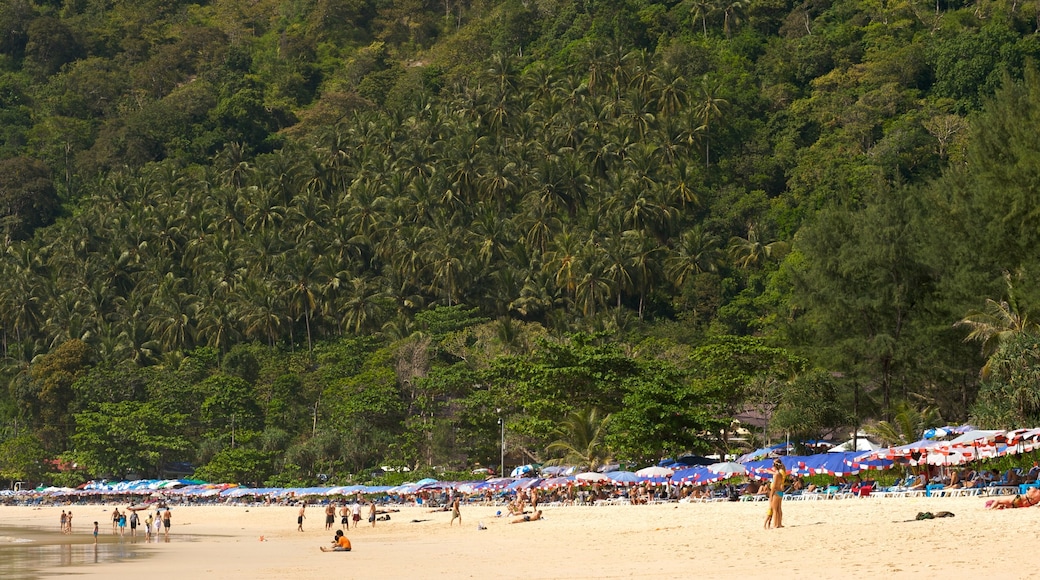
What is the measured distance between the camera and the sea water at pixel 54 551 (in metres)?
31.3

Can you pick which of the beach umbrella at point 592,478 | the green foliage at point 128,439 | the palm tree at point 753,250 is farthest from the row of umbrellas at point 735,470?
the palm tree at point 753,250

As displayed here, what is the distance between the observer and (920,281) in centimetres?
5459

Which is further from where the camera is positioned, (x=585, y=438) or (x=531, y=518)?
(x=585, y=438)

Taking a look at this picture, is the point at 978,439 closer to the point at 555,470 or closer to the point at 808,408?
the point at 808,408

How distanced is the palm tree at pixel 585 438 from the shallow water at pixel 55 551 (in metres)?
17.5

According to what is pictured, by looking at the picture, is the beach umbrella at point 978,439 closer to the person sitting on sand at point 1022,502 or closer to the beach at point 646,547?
the beach at point 646,547

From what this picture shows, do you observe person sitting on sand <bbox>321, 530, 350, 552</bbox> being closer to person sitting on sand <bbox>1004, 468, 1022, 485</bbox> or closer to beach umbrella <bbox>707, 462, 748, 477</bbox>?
beach umbrella <bbox>707, 462, 748, 477</bbox>

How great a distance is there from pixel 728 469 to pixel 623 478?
18.2 ft

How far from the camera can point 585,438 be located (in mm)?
55688

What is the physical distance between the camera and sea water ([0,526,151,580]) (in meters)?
31.3

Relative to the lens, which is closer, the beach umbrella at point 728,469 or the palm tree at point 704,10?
the beach umbrella at point 728,469

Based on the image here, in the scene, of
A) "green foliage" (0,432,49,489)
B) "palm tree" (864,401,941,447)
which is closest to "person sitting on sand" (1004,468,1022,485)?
"palm tree" (864,401,941,447)

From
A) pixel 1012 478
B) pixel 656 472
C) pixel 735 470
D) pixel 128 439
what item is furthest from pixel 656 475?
pixel 128 439

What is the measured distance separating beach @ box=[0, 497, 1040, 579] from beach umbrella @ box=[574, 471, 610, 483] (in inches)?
164
